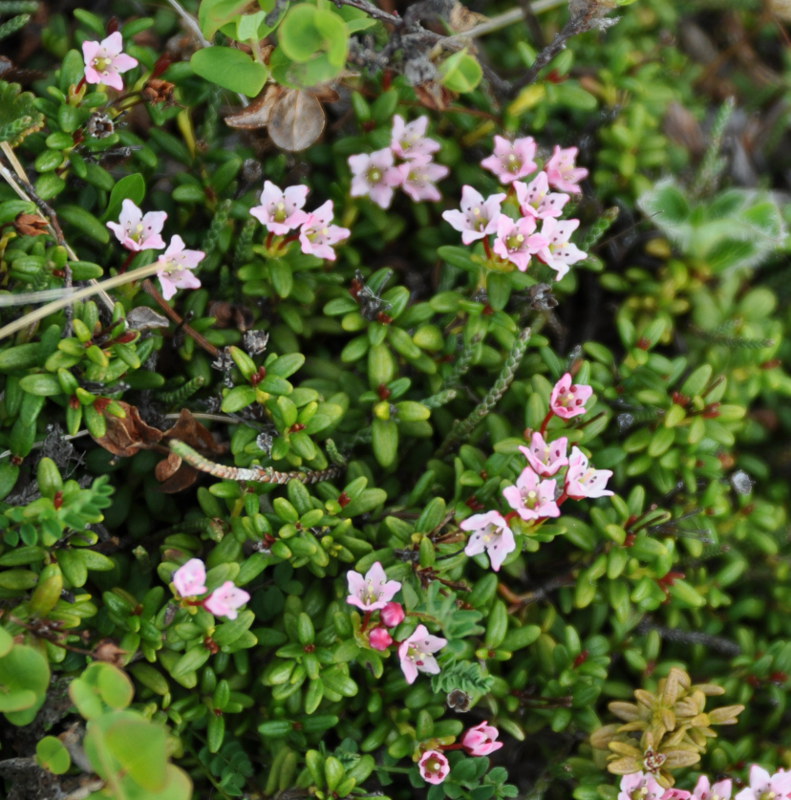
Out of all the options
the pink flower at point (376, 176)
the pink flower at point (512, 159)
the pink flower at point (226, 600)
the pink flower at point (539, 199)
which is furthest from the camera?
the pink flower at point (376, 176)

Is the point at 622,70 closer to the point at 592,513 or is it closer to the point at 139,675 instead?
the point at 592,513

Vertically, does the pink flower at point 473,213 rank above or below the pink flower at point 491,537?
above

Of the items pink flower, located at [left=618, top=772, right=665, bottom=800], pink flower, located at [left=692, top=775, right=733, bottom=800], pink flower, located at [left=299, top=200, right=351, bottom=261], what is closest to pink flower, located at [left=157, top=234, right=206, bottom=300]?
pink flower, located at [left=299, top=200, right=351, bottom=261]

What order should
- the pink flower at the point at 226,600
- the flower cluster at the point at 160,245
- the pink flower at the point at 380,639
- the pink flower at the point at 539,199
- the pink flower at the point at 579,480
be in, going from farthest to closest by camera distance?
the pink flower at the point at 539,199
the flower cluster at the point at 160,245
the pink flower at the point at 579,480
the pink flower at the point at 380,639
the pink flower at the point at 226,600

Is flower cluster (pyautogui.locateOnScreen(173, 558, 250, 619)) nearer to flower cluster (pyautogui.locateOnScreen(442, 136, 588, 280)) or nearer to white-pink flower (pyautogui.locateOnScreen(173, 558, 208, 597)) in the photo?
white-pink flower (pyautogui.locateOnScreen(173, 558, 208, 597))

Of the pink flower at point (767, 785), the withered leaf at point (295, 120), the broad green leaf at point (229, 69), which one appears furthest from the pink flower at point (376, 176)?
the pink flower at point (767, 785)

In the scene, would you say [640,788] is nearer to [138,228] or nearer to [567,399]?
[567,399]

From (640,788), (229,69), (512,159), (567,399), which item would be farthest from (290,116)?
(640,788)

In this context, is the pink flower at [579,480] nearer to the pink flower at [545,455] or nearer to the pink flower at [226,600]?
the pink flower at [545,455]
